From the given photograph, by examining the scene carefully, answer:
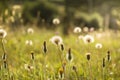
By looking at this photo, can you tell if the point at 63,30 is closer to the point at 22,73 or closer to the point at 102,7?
the point at 102,7

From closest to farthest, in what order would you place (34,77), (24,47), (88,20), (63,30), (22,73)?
(34,77)
(22,73)
(24,47)
(63,30)
(88,20)

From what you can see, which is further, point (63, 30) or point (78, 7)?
point (78, 7)

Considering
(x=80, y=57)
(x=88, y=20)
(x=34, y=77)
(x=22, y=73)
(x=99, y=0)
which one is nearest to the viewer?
(x=34, y=77)

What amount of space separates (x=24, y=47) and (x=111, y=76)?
104 inches

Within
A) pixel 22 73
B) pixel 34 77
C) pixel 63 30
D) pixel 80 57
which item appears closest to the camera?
pixel 34 77

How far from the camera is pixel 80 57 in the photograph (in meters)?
4.82

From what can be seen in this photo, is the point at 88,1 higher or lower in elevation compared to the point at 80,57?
lower

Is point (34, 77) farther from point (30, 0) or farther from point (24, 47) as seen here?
point (30, 0)

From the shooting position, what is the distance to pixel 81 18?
642 inches

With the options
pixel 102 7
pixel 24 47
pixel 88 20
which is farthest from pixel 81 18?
pixel 24 47

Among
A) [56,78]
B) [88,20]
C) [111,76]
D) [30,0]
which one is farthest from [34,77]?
[30,0]

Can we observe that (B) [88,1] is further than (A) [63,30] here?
Yes

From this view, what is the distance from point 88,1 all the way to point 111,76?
13.1m

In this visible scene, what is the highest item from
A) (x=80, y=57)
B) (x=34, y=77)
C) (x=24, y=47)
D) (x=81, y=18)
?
(x=34, y=77)
